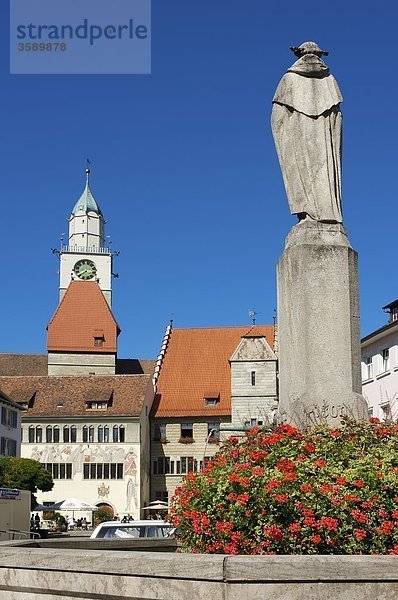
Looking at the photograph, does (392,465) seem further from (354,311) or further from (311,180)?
(311,180)

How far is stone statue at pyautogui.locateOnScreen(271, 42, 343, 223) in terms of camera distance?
10359 mm

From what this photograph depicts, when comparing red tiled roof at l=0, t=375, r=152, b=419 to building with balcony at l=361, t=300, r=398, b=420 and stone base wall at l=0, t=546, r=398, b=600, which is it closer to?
building with balcony at l=361, t=300, r=398, b=420

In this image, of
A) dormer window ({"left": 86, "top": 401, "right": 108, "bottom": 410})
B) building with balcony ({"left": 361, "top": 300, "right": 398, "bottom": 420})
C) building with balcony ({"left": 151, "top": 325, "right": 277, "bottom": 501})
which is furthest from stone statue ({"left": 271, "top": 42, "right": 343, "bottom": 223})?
dormer window ({"left": 86, "top": 401, "right": 108, "bottom": 410})

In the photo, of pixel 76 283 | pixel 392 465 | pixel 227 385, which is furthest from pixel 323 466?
pixel 76 283

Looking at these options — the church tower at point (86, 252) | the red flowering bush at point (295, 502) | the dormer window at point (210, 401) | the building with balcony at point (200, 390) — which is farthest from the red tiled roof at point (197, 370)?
the red flowering bush at point (295, 502)

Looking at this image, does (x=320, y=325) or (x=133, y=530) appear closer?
(x=320, y=325)

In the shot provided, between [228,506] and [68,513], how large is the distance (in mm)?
59663

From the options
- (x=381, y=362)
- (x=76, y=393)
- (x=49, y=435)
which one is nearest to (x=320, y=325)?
(x=381, y=362)

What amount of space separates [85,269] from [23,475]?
61.3 meters

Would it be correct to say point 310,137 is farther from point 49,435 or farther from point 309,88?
point 49,435

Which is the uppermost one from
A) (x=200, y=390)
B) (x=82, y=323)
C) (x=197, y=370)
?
(x=82, y=323)

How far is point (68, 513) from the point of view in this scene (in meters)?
63.8

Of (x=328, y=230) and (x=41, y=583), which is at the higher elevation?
(x=328, y=230)

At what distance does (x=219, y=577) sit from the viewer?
4680mm
